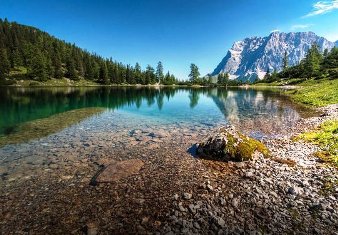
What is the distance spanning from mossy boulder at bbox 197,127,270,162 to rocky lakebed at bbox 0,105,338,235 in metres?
0.13

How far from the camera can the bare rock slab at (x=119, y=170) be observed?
12694 mm

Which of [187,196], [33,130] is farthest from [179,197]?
[33,130]

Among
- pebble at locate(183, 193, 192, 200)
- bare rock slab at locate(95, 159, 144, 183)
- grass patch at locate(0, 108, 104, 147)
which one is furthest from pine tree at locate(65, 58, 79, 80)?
pebble at locate(183, 193, 192, 200)

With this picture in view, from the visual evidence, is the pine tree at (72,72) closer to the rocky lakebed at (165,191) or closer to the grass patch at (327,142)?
the rocky lakebed at (165,191)

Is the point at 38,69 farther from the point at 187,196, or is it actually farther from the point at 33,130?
the point at 187,196

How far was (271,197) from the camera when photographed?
1041cm

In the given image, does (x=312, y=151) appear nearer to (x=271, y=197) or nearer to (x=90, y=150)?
(x=271, y=197)

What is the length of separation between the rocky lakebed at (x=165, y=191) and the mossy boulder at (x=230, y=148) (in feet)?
0.42

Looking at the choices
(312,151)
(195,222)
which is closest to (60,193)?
(195,222)

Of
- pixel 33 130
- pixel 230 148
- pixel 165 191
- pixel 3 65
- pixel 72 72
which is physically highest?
pixel 3 65

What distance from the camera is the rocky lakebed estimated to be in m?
8.66

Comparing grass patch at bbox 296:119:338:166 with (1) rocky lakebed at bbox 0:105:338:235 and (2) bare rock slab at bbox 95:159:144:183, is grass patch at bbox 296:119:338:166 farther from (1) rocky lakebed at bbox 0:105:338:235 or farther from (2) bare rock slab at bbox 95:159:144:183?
(2) bare rock slab at bbox 95:159:144:183

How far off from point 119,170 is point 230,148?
7.20m

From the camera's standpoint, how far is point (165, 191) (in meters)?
11.3
